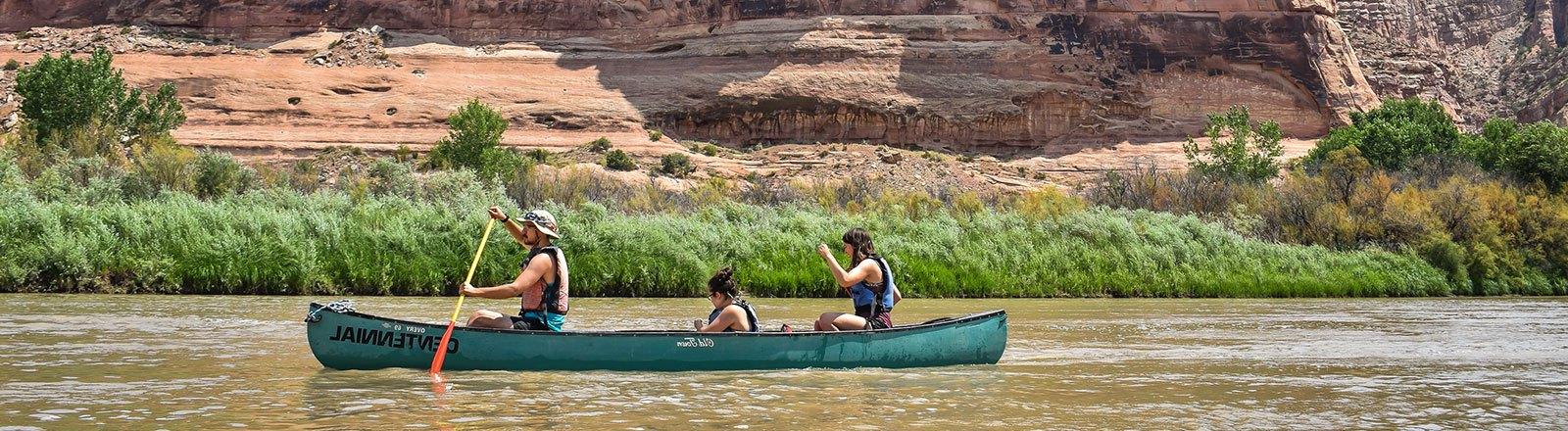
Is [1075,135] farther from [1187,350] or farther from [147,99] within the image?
[1187,350]

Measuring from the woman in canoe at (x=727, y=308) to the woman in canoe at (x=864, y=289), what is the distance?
655 millimetres

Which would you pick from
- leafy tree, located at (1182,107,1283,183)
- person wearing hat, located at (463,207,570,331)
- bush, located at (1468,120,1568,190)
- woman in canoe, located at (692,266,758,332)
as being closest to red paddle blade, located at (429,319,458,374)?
person wearing hat, located at (463,207,570,331)

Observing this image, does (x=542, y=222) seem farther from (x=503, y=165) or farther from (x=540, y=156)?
(x=540, y=156)

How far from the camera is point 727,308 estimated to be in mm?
13539

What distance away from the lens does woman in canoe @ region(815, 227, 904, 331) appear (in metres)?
13.4

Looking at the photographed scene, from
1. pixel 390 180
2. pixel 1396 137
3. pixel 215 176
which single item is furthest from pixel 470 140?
pixel 1396 137

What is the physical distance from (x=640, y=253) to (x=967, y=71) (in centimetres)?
4370

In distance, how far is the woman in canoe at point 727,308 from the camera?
13.4 meters

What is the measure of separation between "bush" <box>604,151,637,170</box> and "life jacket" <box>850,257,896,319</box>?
44.0 metres

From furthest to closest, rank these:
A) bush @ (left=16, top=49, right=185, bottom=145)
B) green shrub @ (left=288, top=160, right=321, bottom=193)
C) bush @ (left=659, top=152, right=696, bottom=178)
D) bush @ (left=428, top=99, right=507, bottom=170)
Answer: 1. bush @ (left=659, top=152, right=696, bottom=178)
2. bush @ (left=428, top=99, right=507, bottom=170)
3. bush @ (left=16, top=49, right=185, bottom=145)
4. green shrub @ (left=288, top=160, right=321, bottom=193)

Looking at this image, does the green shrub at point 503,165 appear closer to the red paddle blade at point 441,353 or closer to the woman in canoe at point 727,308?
the woman in canoe at point 727,308

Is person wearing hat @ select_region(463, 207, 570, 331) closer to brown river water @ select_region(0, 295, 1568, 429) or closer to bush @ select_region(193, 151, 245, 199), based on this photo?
brown river water @ select_region(0, 295, 1568, 429)

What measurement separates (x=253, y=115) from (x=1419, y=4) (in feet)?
230

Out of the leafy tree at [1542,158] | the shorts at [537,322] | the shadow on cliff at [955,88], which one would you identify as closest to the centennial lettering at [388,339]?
the shorts at [537,322]
